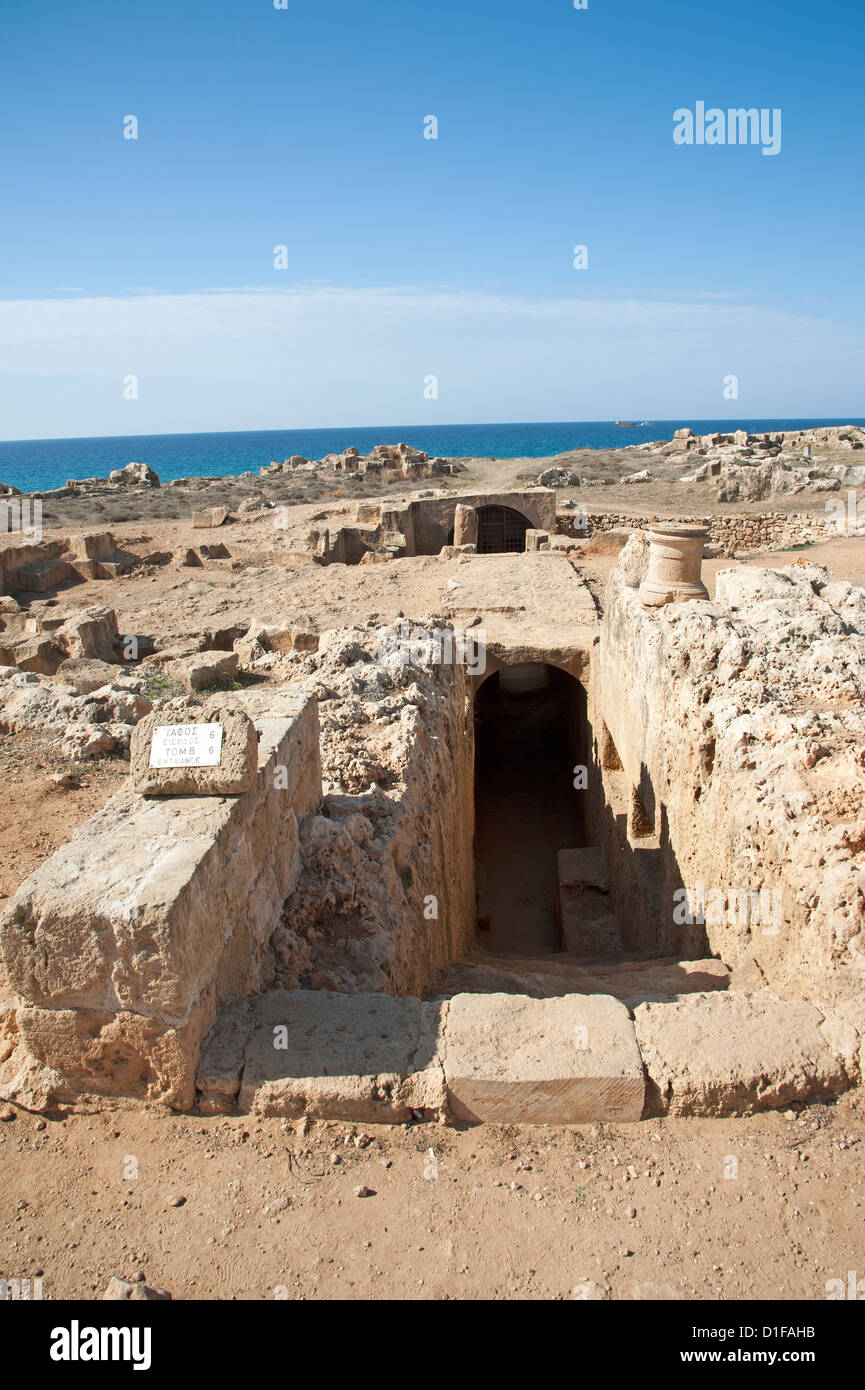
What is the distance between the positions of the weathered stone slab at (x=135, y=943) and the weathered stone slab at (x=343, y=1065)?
241 mm

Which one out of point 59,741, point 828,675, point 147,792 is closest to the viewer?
point 147,792

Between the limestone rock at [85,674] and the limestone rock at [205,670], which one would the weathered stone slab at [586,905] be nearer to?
the limestone rock at [205,670]

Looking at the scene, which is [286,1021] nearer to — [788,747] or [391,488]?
→ [788,747]

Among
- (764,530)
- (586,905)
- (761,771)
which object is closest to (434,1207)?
(761,771)

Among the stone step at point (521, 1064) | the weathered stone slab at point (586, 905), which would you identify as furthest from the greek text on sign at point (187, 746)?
the weathered stone slab at point (586, 905)

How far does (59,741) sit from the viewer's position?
24.0ft

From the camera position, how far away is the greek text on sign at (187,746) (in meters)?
3.21

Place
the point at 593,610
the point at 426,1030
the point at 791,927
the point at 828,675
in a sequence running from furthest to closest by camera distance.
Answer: the point at 593,610, the point at 828,675, the point at 791,927, the point at 426,1030

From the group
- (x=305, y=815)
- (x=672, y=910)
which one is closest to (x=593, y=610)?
(x=672, y=910)

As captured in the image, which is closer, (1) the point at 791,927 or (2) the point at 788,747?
(1) the point at 791,927
